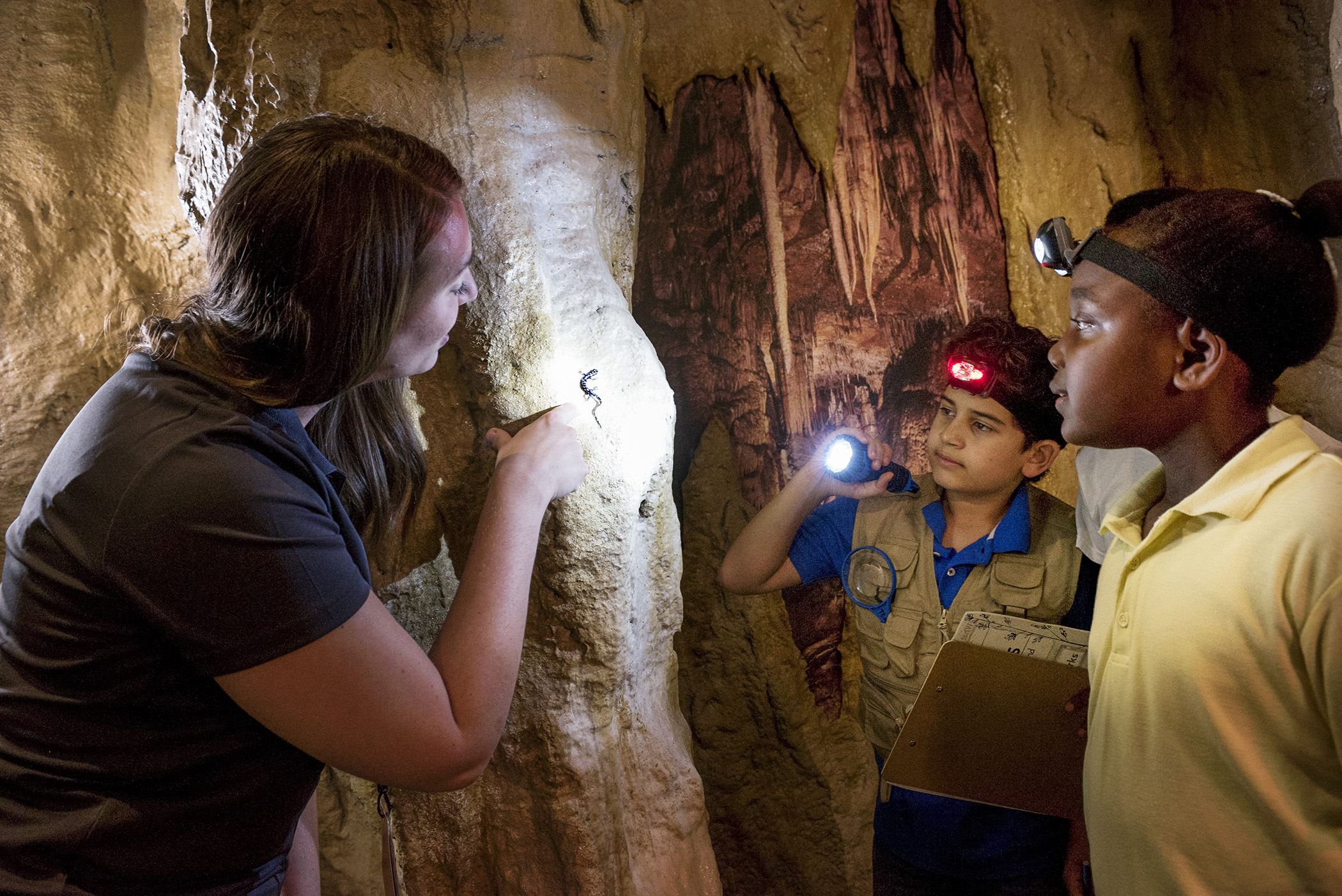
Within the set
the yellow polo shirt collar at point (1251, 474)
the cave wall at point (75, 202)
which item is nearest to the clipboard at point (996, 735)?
the yellow polo shirt collar at point (1251, 474)

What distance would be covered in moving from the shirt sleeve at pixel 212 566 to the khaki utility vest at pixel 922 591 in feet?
4.08

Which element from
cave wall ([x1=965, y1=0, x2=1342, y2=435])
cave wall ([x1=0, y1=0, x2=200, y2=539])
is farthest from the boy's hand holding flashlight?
cave wall ([x1=0, y1=0, x2=200, y2=539])

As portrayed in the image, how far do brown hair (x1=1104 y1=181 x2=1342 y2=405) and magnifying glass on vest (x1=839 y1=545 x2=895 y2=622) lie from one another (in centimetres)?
80

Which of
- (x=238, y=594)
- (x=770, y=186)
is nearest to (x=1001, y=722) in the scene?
(x=238, y=594)

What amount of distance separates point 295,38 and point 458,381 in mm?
787

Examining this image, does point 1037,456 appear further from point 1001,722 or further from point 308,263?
point 308,263

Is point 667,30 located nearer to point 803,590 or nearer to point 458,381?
point 458,381

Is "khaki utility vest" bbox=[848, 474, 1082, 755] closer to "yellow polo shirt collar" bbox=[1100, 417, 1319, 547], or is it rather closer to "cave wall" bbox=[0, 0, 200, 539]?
"yellow polo shirt collar" bbox=[1100, 417, 1319, 547]

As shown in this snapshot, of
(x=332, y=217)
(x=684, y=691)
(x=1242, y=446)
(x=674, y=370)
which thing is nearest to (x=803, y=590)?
(x=684, y=691)

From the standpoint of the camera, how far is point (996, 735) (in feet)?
5.14

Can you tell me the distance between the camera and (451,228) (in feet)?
4.24

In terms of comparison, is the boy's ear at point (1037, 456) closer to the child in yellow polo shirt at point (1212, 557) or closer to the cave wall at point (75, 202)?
the child in yellow polo shirt at point (1212, 557)

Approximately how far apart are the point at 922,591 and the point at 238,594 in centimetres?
136

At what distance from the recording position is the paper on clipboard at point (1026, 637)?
1.50 metres
